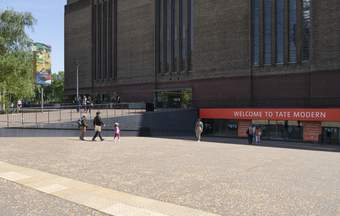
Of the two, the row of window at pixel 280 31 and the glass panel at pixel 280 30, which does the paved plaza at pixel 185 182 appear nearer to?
the row of window at pixel 280 31

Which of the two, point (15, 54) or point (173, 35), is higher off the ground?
point (173, 35)

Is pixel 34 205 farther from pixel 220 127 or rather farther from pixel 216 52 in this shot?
pixel 216 52

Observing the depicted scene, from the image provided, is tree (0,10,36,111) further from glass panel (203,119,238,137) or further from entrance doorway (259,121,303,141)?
glass panel (203,119,238,137)

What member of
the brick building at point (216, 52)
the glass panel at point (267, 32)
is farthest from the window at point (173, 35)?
the glass panel at point (267, 32)

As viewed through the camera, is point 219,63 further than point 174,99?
No

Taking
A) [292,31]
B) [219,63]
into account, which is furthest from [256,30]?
[219,63]

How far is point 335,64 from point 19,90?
1043 inches

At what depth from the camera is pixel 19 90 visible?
2133 cm

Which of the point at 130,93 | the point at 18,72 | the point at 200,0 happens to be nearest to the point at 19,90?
the point at 18,72

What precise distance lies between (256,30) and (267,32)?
1.22 meters

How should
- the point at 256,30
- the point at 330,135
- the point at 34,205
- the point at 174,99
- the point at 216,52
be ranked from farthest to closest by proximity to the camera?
the point at 174,99, the point at 216,52, the point at 256,30, the point at 330,135, the point at 34,205

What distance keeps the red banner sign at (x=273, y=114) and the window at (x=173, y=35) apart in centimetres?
900

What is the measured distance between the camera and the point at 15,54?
2142 centimetres

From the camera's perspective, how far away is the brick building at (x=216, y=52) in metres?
39.3
